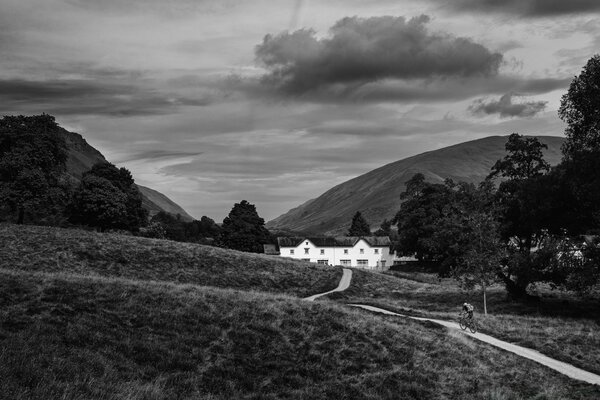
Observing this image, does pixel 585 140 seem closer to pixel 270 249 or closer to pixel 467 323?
pixel 467 323

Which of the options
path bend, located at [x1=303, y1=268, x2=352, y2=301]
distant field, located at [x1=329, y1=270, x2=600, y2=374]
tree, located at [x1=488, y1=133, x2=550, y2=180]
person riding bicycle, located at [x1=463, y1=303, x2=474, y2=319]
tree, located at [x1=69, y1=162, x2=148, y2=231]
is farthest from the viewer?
tree, located at [x1=69, y1=162, x2=148, y2=231]

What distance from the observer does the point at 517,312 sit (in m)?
48.9

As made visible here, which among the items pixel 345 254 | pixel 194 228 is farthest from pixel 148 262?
pixel 194 228

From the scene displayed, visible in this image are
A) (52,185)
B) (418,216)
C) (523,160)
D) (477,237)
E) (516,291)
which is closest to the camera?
(477,237)

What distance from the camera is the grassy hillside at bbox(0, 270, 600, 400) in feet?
53.8

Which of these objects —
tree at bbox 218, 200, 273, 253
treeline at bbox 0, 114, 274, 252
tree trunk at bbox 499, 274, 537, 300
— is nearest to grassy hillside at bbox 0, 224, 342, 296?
treeline at bbox 0, 114, 274, 252

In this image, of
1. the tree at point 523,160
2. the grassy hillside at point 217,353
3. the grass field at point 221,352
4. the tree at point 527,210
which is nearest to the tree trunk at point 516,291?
the tree at point 527,210

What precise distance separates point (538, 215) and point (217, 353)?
35.2 meters

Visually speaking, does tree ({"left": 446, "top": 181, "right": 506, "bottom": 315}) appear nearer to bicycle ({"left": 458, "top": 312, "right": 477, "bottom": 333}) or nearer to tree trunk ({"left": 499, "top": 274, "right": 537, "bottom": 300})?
tree trunk ({"left": 499, "top": 274, "right": 537, "bottom": 300})

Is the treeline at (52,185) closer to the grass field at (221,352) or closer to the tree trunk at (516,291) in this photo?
the grass field at (221,352)

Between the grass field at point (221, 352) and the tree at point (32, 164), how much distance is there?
35.0m

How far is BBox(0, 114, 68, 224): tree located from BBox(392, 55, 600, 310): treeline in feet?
155

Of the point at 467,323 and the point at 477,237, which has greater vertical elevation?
Result: the point at 477,237

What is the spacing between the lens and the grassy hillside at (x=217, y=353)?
16.4 meters
